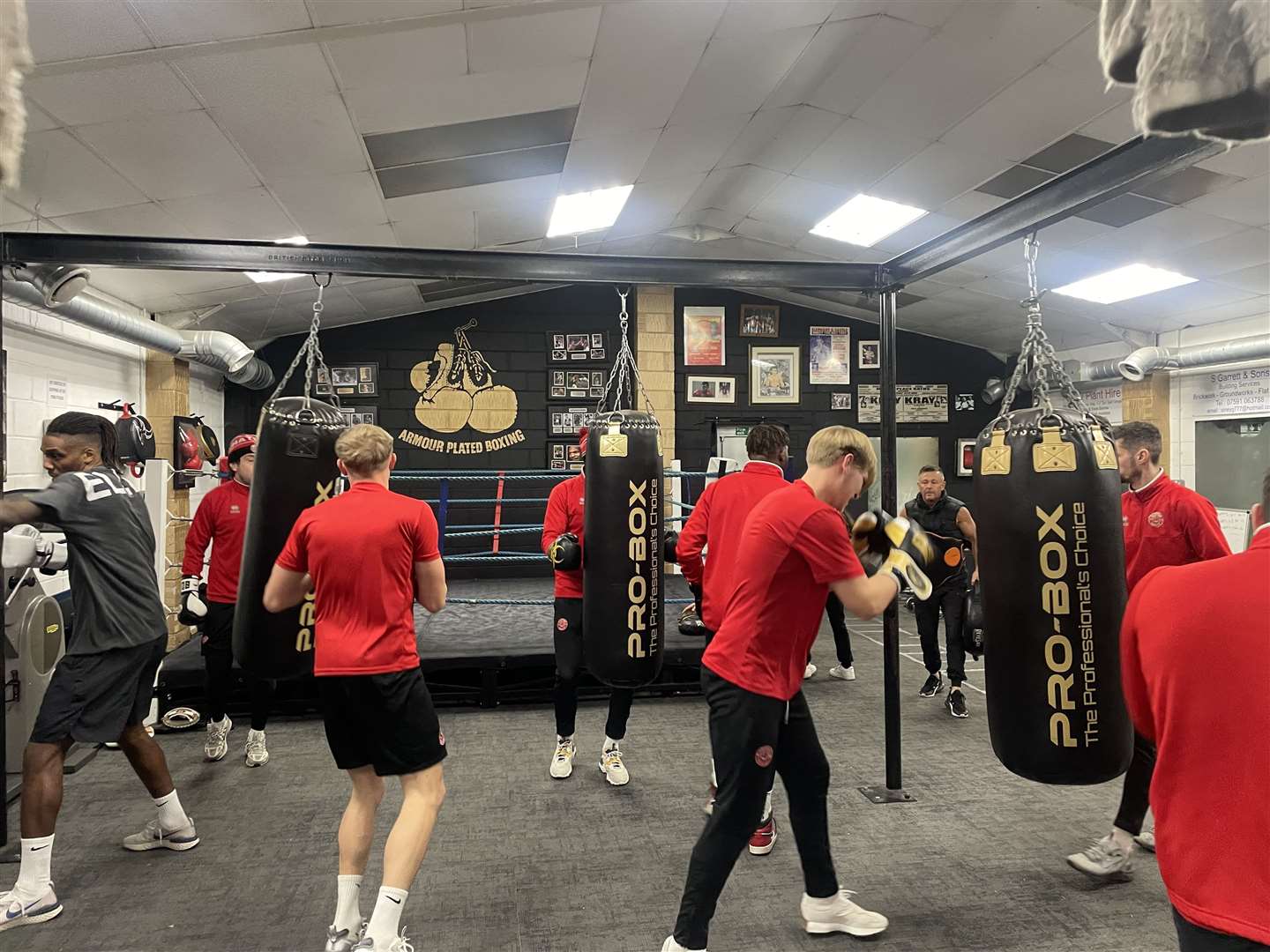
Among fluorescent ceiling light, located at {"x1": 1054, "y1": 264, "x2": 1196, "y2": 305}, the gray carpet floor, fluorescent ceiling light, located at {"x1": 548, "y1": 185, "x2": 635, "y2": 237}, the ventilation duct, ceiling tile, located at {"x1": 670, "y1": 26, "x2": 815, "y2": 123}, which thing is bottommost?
the gray carpet floor

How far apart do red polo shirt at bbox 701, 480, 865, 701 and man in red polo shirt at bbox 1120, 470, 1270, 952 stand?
2.41 ft

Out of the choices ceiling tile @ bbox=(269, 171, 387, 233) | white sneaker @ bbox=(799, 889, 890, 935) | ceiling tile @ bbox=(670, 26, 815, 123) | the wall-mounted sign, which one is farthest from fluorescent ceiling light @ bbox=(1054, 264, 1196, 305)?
white sneaker @ bbox=(799, 889, 890, 935)

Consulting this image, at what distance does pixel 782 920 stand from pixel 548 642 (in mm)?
2608

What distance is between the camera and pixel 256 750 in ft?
11.8

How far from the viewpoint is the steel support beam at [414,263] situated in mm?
2799

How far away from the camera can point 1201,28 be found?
60 centimetres

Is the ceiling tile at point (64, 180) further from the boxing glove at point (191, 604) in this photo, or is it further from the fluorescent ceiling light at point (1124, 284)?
the fluorescent ceiling light at point (1124, 284)

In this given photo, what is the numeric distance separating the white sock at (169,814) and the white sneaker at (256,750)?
85 centimetres

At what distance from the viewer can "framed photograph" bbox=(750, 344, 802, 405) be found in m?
8.41

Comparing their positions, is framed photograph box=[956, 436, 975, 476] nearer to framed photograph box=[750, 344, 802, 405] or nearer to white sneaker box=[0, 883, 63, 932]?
framed photograph box=[750, 344, 802, 405]

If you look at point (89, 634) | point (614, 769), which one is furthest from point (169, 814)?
point (614, 769)

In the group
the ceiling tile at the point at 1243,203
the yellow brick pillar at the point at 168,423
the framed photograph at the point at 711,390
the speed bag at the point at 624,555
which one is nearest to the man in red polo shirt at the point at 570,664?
the speed bag at the point at 624,555

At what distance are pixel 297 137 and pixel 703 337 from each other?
5.41 m

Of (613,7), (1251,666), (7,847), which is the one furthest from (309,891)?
(613,7)
